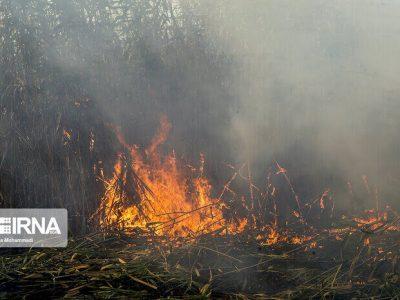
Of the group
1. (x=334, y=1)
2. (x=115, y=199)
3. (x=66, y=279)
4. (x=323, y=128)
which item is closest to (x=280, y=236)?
(x=323, y=128)

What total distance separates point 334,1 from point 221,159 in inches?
65.3

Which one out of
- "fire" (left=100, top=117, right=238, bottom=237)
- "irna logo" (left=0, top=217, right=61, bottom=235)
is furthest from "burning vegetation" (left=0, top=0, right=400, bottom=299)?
"irna logo" (left=0, top=217, right=61, bottom=235)

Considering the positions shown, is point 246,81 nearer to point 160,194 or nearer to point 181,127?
point 181,127

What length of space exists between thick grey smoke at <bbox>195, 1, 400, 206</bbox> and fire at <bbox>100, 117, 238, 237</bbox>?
68cm

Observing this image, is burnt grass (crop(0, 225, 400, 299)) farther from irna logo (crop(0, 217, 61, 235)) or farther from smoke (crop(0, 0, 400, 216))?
smoke (crop(0, 0, 400, 216))

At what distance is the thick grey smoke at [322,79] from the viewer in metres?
4.14

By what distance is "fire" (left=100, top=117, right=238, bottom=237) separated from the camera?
13.6 ft

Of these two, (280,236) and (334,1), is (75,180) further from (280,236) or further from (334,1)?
(334,1)

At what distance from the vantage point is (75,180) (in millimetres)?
4090

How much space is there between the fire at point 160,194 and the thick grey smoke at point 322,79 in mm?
676

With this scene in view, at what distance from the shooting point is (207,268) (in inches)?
132

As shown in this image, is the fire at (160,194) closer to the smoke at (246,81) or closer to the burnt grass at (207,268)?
the smoke at (246,81)

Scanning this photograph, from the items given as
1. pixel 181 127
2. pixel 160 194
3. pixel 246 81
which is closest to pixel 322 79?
pixel 246 81

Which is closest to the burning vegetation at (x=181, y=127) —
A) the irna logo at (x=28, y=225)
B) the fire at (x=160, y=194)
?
the fire at (x=160, y=194)
